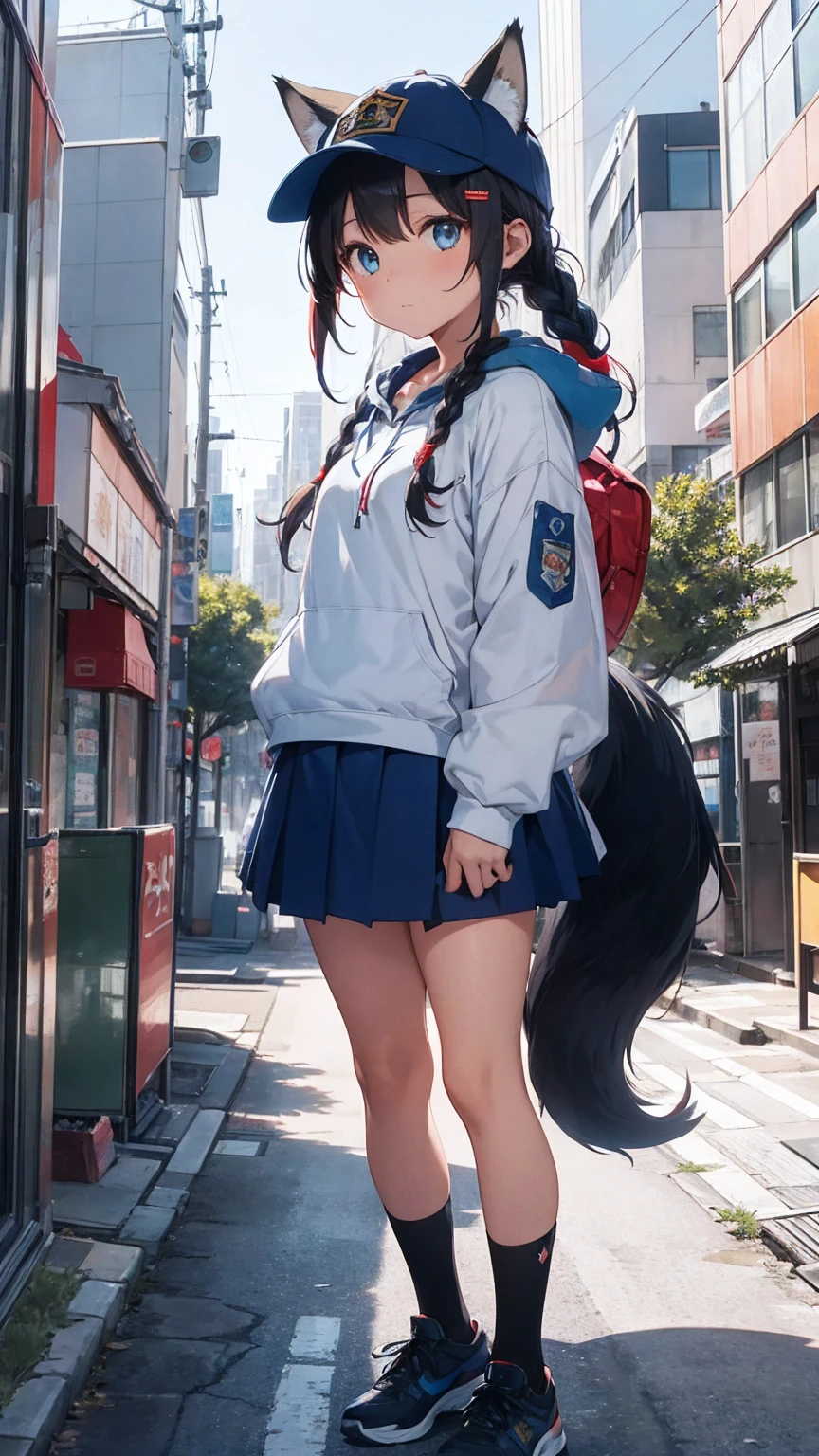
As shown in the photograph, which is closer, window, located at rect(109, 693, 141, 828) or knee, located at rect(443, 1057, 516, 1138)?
knee, located at rect(443, 1057, 516, 1138)

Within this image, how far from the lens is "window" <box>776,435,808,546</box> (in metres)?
13.1

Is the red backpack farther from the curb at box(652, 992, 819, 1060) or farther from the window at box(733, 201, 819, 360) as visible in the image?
the window at box(733, 201, 819, 360)

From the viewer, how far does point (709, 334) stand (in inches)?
1023

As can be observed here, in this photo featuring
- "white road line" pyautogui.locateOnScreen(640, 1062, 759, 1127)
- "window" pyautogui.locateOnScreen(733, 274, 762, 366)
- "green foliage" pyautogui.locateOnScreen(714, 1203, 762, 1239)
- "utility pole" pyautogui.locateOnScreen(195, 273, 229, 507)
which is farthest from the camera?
"utility pole" pyautogui.locateOnScreen(195, 273, 229, 507)

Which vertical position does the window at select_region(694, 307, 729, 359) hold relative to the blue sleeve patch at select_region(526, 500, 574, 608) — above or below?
above

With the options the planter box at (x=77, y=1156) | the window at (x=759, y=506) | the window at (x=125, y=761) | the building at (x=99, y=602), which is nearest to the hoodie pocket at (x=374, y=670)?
the planter box at (x=77, y=1156)

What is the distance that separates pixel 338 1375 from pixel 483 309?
2098 millimetres

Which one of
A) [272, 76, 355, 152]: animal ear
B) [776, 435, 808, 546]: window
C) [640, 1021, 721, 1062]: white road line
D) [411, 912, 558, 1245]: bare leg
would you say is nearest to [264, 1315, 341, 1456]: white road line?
[411, 912, 558, 1245]: bare leg

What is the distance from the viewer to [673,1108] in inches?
111

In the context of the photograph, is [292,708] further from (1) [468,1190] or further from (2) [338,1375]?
(1) [468,1190]

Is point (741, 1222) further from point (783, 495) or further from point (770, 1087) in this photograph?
point (783, 495)

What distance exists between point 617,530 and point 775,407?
1223cm

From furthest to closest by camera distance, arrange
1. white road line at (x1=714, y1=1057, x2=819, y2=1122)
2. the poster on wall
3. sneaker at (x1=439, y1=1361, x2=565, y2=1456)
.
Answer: the poster on wall
white road line at (x1=714, y1=1057, x2=819, y2=1122)
sneaker at (x1=439, y1=1361, x2=565, y2=1456)

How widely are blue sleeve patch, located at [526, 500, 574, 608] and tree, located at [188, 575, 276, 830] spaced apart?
21.9m
